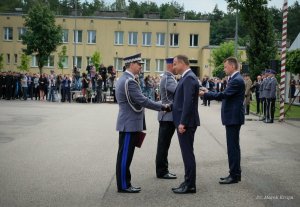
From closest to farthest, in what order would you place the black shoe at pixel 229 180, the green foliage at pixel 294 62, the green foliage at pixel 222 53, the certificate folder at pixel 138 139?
the certificate folder at pixel 138 139
the black shoe at pixel 229 180
the green foliage at pixel 294 62
the green foliage at pixel 222 53

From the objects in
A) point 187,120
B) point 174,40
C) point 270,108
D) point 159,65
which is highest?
point 174,40

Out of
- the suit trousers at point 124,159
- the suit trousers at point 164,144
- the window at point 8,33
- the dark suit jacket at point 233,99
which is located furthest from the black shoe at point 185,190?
the window at point 8,33

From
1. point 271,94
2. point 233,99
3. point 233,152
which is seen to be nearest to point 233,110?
point 233,99

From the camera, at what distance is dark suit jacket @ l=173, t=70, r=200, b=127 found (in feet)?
23.5

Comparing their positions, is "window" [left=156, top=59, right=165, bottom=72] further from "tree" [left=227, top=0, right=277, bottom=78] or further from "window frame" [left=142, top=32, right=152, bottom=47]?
"tree" [left=227, top=0, right=277, bottom=78]

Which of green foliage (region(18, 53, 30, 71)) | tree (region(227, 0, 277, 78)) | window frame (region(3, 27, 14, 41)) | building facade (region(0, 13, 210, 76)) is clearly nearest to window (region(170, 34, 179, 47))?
building facade (region(0, 13, 210, 76))

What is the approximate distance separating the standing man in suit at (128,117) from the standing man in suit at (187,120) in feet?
1.55

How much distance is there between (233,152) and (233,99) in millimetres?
913

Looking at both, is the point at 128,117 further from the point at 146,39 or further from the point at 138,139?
the point at 146,39

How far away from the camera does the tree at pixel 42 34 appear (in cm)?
5303

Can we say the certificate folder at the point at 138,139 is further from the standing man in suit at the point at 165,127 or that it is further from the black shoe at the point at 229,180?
the black shoe at the point at 229,180

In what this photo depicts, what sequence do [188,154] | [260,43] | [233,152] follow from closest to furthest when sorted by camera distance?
1. [188,154]
2. [233,152]
3. [260,43]

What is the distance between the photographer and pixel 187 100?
7.14 m

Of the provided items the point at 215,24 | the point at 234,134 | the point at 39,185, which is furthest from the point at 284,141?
the point at 215,24
